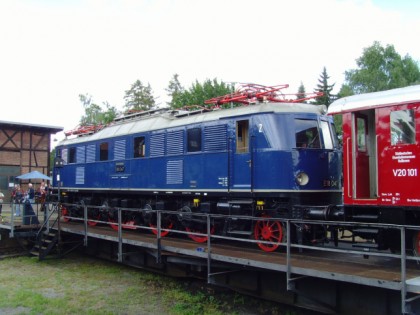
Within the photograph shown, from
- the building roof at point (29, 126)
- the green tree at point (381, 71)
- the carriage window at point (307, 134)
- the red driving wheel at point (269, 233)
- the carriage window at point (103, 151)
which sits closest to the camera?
the red driving wheel at point (269, 233)

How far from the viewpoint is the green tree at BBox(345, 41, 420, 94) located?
40.9 m

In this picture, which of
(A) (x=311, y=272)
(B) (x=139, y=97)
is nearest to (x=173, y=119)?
(A) (x=311, y=272)

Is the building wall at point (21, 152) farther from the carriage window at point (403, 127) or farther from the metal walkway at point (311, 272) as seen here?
the carriage window at point (403, 127)

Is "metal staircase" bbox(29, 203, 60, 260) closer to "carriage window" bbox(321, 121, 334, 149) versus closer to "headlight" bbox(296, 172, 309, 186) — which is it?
"headlight" bbox(296, 172, 309, 186)

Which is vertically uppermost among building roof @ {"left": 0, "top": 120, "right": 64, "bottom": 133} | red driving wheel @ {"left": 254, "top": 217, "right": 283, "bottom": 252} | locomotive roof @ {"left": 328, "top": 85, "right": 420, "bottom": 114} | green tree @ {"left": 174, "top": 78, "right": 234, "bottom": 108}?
green tree @ {"left": 174, "top": 78, "right": 234, "bottom": 108}

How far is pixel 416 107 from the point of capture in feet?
25.5

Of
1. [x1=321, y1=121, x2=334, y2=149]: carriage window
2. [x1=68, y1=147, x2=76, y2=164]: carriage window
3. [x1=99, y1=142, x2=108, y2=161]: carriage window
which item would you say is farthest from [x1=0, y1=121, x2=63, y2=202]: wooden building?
[x1=321, y1=121, x2=334, y2=149]: carriage window

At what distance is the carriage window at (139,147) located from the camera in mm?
14461

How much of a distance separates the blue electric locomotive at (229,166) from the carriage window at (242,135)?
0.03 metres

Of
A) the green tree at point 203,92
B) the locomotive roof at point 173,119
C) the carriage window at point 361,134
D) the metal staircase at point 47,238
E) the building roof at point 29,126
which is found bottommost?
the metal staircase at point 47,238

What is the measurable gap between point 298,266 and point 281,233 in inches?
82.4

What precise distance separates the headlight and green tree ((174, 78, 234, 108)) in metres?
33.7

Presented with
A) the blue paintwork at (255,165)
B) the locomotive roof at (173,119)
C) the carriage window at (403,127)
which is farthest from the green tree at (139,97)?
the carriage window at (403,127)

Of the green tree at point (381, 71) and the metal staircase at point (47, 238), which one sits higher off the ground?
the green tree at point (381, 71)
